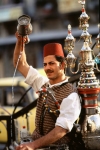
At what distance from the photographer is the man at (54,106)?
3.43m

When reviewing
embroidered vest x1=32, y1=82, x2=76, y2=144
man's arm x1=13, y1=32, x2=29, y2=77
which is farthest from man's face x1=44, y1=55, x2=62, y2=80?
man's arm x1=13, y1=32, x2=29, y2=77

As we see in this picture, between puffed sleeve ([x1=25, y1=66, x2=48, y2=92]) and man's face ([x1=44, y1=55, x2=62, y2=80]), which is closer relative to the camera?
man's face ([x1=44, y1=55, x2=62, y2=80])

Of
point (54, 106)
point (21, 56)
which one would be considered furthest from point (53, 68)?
point (21, 56)

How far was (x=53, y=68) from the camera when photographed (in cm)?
366

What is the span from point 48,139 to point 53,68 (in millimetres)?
618

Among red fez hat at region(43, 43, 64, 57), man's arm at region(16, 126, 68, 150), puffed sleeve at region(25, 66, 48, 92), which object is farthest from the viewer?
puffed sleeve at region(25, 66, 48, 92)

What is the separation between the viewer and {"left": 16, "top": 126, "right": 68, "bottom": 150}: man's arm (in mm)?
3424

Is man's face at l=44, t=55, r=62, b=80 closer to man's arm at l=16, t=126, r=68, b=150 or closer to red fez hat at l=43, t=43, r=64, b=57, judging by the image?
red fez hat at l=43, t=43, r=64, b=57

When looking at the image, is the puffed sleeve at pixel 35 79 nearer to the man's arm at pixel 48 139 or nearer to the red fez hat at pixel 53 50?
the red fez hat at pixel 53 50

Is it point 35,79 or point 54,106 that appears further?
point 35,79

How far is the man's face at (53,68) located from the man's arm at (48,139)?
479 mm

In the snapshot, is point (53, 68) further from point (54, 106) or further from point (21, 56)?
point (21, 56)

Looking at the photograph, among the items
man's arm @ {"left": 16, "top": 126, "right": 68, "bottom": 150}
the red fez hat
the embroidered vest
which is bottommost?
man's arm @ {"left": 16, "top": 126, "right": 68, "bottom": 150}

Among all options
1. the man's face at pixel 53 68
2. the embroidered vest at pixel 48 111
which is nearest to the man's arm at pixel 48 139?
the embroidered vest at pixel 48 111
